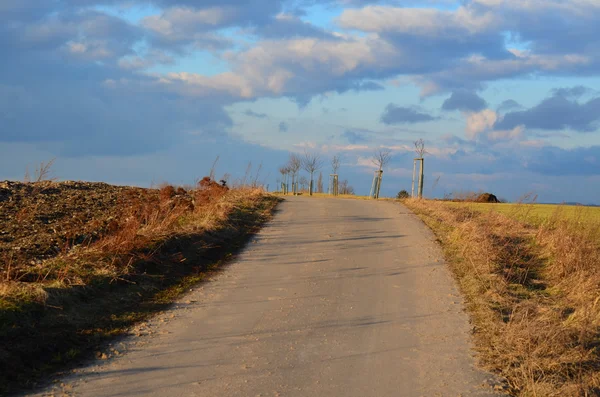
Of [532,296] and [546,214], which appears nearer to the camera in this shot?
[532,296]

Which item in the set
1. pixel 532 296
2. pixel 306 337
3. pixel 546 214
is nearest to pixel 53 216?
pixel 306 337

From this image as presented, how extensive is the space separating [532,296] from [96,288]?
333 inches

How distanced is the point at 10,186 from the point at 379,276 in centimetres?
1368

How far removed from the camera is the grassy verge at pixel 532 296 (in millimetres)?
7137

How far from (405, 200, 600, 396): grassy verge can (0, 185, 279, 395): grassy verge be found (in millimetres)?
5151

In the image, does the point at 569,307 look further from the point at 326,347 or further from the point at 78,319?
the point at 78,319

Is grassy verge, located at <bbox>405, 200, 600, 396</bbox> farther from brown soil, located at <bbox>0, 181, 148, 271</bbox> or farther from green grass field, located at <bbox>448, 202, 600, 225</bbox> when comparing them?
brown soil, located at <bbox>0, 181, 148, 271</bbox>

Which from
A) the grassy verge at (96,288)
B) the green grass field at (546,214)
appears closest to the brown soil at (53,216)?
the grassy verge at (96,288)

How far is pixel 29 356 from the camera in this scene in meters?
6.75

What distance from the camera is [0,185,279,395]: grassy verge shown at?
6.86 metres

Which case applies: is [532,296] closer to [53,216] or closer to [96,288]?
[96,288]

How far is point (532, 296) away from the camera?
468 inches

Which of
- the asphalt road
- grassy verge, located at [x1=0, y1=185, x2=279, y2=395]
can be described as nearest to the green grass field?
the asphalt road

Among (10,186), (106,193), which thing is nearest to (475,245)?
(106,193)
